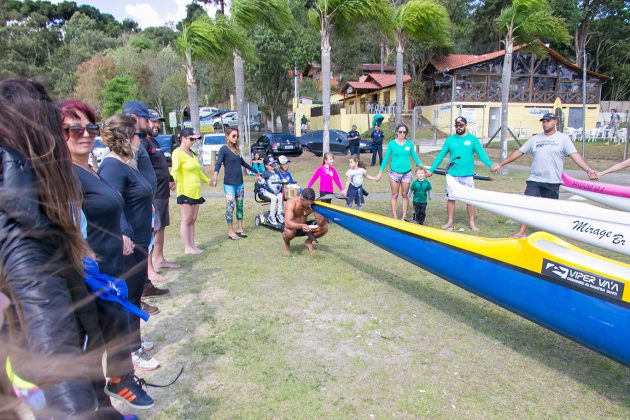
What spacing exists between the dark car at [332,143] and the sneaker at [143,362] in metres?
18.1

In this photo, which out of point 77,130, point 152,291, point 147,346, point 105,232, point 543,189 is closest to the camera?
point 77,130

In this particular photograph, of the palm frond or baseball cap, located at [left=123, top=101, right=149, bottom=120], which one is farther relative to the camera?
the palm frond

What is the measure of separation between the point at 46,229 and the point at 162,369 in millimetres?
2232

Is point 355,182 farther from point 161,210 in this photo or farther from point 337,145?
point 337,145

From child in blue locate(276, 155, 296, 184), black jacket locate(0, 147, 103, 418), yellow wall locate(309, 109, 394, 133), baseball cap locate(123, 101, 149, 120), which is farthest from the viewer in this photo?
yellow wall locate(309, 109, 394, 133)

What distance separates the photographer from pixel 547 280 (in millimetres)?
3072

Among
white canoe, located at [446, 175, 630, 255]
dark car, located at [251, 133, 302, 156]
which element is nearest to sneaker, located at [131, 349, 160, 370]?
white canoe, located at [446, 175, 630, 255]

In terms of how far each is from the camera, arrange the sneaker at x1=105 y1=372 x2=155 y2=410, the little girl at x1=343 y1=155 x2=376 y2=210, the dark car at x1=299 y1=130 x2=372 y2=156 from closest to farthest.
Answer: the sneaker at x1=105 y1=372 x2=155 y2=410
the little girl at x1=343 y1=155 x2=376 y2=210
the dark car at x1=299 y1=130 x2=372 y2=156

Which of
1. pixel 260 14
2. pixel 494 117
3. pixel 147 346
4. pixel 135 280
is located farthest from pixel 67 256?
pixel 494 117

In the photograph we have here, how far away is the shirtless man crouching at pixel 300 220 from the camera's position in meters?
5.82

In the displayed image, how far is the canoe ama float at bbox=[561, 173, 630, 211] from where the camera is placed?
649 cm

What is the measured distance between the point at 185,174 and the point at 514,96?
32.5 meters

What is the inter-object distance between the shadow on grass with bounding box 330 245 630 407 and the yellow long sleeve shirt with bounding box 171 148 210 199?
10.00 feet

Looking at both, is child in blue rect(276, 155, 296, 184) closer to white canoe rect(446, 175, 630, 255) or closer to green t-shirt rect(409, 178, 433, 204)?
green t-shirt rect(409, 178, 433, 204)
